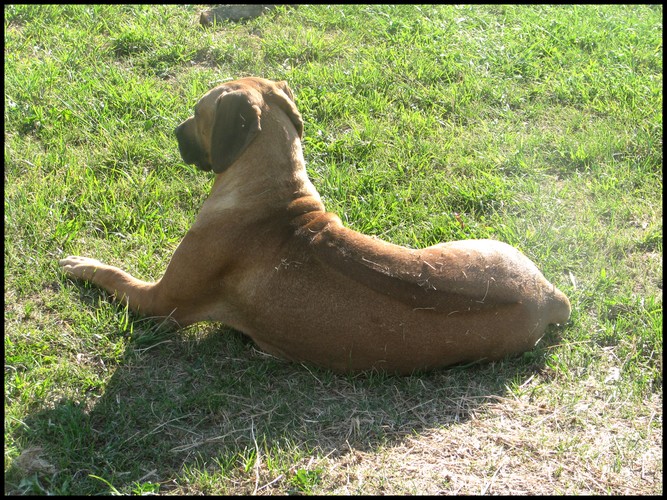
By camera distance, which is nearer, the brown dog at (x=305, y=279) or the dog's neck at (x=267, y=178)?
the brown dog at (x=305, y=279)

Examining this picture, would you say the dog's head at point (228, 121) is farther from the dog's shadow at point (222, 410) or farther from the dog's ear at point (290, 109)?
the dog's shadow at point (222, 410)

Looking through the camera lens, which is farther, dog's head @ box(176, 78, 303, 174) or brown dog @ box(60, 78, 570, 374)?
dog's head @ box(176, 78, 303, 174)

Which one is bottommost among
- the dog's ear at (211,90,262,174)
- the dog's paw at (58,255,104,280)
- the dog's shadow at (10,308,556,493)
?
the dog's shadow at (10,308,556,493)

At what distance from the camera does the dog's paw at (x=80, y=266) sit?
5.05m

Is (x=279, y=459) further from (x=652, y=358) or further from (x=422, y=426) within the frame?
(x=652, y=358)

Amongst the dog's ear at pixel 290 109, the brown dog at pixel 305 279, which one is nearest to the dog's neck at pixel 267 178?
the brown dog at pixel 305 279

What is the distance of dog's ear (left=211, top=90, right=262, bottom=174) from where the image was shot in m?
4.62

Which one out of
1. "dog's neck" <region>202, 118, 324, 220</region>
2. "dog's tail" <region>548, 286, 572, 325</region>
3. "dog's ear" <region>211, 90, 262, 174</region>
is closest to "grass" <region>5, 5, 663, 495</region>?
"dog's tail" <region>548, 286, 572, 325</region>

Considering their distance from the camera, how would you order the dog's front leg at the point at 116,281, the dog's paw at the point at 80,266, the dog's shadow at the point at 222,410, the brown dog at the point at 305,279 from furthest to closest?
the dog's paw at the point at 80,266
the dog's front leg at the point at 116,281
the brown dog at the point at 305,279
the dog's shadow at the point at 222,410

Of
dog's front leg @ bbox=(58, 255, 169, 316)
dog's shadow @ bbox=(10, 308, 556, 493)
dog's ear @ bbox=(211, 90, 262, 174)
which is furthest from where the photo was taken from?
dog's front leg @ bbox=(58, 255, 169, 316)

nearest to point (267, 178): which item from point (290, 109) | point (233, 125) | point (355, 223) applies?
point (233, 125)

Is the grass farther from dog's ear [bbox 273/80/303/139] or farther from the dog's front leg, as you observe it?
dog's ear [bbox 273/80/303/139]

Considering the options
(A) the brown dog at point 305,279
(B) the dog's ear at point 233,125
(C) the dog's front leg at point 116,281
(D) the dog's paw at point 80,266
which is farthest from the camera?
(D) the dog's paw at point 80,266

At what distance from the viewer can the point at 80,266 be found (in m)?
5.08
